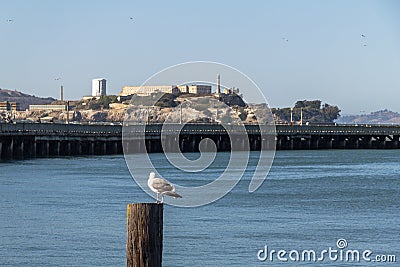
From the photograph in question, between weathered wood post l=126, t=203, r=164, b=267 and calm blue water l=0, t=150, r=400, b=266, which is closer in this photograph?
weathered wood post l=126, t=203, r=164, b=267

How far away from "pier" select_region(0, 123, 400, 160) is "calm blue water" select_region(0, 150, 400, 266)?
16.4m

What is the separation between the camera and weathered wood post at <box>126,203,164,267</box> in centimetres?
1465

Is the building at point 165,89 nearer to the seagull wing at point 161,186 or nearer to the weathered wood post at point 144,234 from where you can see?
the seagull wing at point 161,186

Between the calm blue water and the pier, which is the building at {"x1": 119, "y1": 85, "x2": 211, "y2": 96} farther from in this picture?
the calm blue water

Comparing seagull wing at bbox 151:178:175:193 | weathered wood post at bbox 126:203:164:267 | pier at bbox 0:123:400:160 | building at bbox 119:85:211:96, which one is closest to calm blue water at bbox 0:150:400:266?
building at bbox 119:85:211:96

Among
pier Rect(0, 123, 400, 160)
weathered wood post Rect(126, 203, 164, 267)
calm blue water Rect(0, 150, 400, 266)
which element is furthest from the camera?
pier Rect(0, 123, 400, 160)

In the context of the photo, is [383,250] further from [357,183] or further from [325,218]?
[357,183]

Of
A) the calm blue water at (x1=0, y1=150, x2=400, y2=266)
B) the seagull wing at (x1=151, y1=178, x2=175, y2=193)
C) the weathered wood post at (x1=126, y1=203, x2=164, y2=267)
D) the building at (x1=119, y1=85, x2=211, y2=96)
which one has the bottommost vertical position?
the calm blue water at (x1=0, y1=150, x2=400, y2=266)

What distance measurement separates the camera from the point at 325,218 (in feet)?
114

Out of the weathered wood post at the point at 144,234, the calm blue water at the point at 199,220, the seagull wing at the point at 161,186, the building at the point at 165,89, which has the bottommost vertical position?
the calm blue water at the point at 199,220

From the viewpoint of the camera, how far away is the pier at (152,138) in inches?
3071

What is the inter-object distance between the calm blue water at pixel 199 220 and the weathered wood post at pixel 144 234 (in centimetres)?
1008

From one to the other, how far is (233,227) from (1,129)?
145 ft

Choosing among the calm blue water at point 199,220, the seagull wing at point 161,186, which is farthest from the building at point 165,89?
the seagull wing at point 161,186
